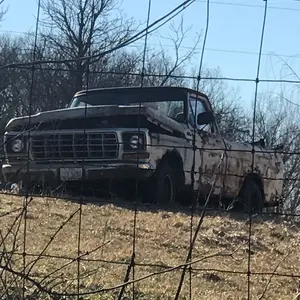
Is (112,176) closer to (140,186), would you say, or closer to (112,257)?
(140,186)

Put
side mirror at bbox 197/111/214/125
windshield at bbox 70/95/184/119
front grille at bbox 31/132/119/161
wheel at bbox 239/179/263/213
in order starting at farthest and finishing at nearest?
wheel at bbox 239/179/263/213
windshield at bbox 70/95/184/119
side mirror at bbox 197/111/214/125
front grille at bbox 31/132/119/161

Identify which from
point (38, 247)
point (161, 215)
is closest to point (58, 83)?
point (161, 215)

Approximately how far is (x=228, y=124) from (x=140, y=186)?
1681mm

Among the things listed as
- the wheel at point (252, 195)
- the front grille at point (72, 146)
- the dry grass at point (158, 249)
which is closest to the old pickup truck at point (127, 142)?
the front grille at point (72, 146)

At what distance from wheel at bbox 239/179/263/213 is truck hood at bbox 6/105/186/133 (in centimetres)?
191

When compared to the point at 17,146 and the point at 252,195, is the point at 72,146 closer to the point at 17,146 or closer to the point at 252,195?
the point at 17,146

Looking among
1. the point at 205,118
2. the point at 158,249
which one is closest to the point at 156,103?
the point at 205,118

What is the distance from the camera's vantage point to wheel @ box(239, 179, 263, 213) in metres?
11.8

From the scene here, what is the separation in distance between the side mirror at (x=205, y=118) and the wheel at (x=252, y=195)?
4.90ft

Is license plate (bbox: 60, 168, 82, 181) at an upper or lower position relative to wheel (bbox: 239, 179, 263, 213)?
upper

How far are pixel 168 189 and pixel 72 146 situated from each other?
4.41 feet

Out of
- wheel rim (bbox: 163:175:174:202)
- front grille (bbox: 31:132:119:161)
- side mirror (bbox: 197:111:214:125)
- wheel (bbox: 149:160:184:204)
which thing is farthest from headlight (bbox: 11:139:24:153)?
side mirror (bbox: 197:111:214:125)

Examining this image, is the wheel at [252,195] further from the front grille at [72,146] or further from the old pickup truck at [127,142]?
the front grille at [72,146]

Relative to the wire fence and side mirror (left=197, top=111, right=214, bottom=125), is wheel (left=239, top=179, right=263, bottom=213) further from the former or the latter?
side mirror (left=197, top=111, right=214, bottom=125)
